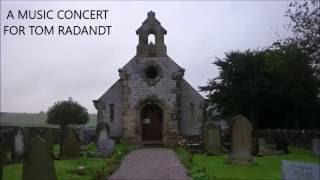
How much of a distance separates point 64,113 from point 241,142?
37.8m

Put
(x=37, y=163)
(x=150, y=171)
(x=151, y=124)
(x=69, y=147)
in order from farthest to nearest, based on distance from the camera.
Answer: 1. (x=151, y=124)
2. (x=69, y=147)
3. (x=150, y=171)
4. (x=37, y=163)

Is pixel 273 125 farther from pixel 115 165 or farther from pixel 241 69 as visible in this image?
pixel 115 165

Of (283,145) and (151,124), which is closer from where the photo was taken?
(283,145)

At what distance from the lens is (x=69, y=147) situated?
22625 millimetres

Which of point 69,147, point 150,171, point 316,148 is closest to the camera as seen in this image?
point 150,171

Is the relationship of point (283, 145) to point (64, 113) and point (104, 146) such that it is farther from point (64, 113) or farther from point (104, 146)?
point (64, 113)

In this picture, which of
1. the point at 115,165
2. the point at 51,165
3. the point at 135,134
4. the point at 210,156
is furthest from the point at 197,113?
the point at 51,165

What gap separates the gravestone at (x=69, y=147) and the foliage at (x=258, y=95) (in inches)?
706

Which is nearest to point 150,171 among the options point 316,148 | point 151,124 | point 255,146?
point 255,146

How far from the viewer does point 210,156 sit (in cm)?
2423

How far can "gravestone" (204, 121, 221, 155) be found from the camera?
2495 cm

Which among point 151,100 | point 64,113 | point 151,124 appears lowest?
point 151,124

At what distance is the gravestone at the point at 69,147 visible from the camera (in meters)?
22.4

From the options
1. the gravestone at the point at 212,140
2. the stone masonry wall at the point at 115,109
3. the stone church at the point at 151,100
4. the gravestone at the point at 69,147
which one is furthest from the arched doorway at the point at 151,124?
the gravestone at the point at 69,147
